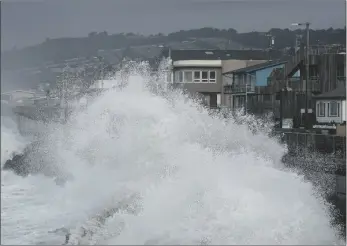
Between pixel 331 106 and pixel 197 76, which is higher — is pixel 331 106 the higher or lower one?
the lower one

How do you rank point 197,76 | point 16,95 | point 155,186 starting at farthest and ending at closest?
point 197,76 < point 155,186 < point 16,95

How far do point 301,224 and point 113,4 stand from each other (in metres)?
1.29

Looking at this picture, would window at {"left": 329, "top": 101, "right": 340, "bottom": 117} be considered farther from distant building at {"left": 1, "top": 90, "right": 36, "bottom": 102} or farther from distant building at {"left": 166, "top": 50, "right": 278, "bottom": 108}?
distant building at {"left": 1, "top": 90, "right": 36, "bottom": 102}

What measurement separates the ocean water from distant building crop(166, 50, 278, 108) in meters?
0.08

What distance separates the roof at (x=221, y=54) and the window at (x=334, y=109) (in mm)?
348

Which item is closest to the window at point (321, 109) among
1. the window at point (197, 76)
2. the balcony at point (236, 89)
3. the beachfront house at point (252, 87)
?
the beachfront house at point (252, 87)

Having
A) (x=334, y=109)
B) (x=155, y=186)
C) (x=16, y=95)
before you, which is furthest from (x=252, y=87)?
(x=16, y=95)

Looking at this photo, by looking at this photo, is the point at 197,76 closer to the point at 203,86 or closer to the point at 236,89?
the point at 203,86

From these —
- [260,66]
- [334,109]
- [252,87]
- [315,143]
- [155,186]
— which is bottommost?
[155,186]

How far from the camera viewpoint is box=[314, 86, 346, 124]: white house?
9.11 feet

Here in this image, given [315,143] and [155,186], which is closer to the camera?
[155,186]

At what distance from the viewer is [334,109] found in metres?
2.80

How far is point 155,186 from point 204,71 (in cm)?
59

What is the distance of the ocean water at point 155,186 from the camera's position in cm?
243
